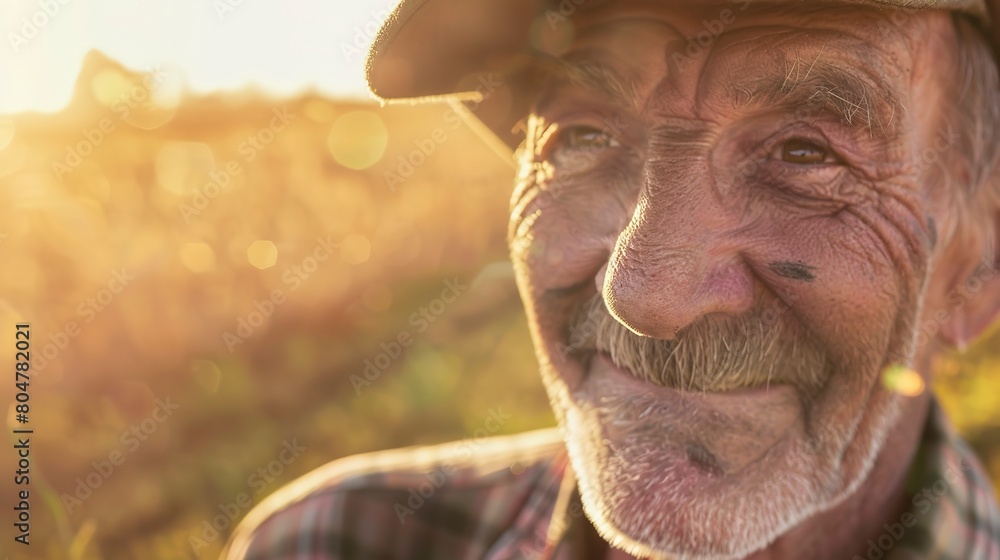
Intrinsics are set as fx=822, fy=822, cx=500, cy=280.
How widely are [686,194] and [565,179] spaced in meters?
0.37

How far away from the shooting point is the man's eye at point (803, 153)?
1572 mm

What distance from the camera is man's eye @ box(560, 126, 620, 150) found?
5.80 ft

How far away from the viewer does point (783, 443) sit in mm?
1605

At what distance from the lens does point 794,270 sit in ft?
4.99

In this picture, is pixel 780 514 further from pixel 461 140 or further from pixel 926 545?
pixel 461 140

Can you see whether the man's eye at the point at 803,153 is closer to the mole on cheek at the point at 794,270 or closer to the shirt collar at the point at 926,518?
the mole on cheek at the point at 794,270

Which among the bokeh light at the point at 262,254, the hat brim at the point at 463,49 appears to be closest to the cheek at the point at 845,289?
the hat brim at the point at 463,49

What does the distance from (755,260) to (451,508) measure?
124cm

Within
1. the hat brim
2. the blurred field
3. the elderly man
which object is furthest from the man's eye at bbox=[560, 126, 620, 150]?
the blurred field

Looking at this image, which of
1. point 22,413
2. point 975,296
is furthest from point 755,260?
point 22,413

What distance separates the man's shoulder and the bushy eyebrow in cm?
122

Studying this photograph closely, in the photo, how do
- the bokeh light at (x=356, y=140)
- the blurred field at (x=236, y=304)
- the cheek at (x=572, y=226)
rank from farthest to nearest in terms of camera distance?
1. the bokeh light at (x=356, y=140)
2. the blurred field at (x=236, y=304)
3. the cheek at (x=572, y=226)

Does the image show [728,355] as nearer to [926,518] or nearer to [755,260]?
[755,260]

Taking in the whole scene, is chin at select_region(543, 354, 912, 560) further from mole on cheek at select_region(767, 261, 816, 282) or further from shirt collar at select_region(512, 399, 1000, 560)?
shirt collar at select_region(512, 399, 1000, 560)
